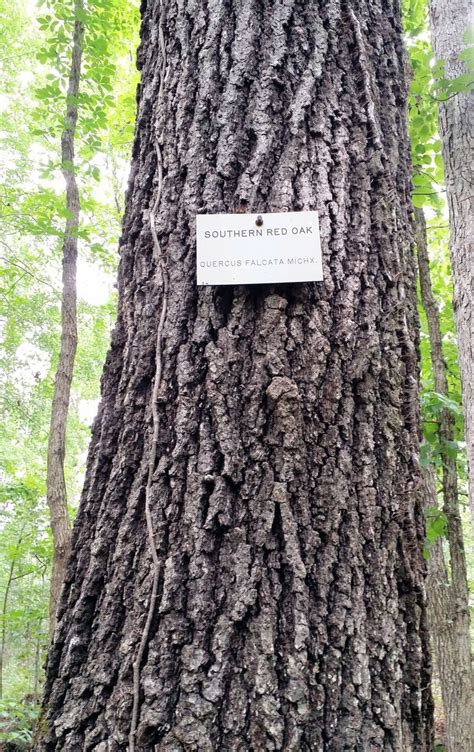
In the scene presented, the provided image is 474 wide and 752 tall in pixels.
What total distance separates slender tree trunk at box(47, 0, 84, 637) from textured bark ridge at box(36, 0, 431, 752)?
2882 millimetres

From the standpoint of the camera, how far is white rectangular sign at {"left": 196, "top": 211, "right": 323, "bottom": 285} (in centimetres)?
92

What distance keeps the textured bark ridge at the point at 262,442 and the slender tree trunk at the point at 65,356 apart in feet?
9.46

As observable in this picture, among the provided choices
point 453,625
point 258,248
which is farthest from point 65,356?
point 453,625

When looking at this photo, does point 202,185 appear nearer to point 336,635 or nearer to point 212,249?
point 212,249

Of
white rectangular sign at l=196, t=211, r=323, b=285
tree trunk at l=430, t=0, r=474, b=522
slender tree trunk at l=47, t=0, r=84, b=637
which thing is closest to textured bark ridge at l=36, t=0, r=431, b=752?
white rectangular sign at l=196, t=211, r=323, b=285

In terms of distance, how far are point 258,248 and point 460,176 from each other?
2843mm

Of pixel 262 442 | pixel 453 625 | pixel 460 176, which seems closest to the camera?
pixel 262 442

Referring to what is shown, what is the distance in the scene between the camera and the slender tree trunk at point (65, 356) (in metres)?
3.57

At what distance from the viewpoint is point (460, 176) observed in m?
3.18

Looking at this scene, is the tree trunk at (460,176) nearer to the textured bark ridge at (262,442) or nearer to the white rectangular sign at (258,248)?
the textured bark ridge at (262,442)

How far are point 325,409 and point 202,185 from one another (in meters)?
0.51

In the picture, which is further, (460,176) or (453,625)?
(453,625)

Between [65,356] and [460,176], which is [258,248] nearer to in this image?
[460,176]

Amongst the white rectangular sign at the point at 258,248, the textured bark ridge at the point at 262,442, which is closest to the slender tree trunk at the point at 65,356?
the textured bark ridge at the point at 262,442
